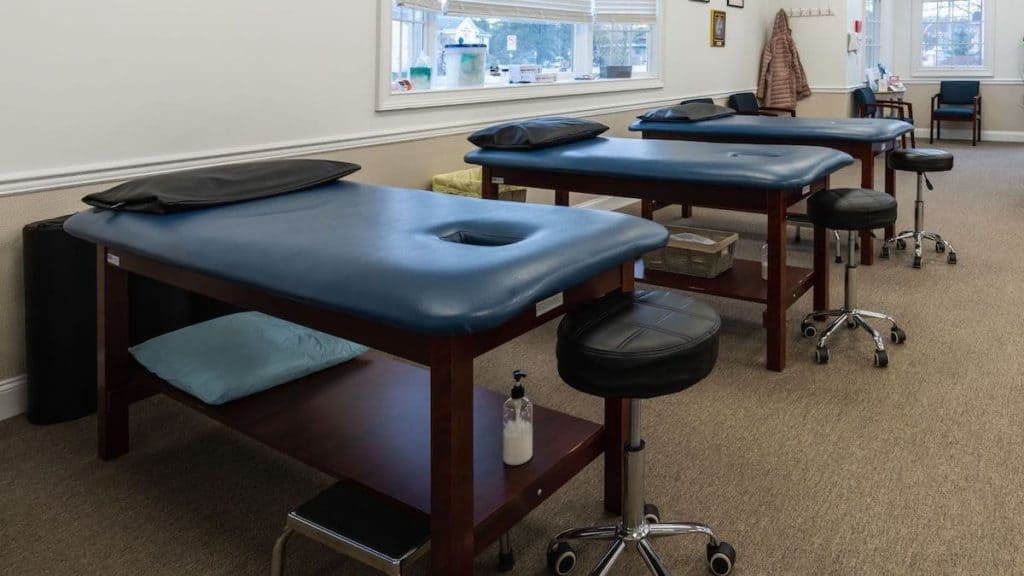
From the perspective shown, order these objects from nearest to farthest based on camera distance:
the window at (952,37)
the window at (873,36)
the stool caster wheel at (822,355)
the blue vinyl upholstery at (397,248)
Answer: the blue vinyl upholstery at (397,248), the stool caster wheel at (822,355), the window at (873,36), the window at (952,37)

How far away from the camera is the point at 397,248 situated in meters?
1.49

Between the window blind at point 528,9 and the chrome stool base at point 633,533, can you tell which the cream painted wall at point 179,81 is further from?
the chrome stool base at point 633,533

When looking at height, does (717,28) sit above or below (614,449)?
above

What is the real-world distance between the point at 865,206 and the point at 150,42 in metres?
2.62

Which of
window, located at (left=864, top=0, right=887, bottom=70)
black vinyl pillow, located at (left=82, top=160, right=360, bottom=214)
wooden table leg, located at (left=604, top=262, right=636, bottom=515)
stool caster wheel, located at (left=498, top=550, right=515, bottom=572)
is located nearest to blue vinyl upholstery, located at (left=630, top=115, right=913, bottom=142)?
black vinyl pillow, located at (left=82, top=160, right=360, bottom=214)

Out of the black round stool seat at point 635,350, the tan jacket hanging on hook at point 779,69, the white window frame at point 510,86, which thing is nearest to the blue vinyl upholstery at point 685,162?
the white window frame at point 510,86

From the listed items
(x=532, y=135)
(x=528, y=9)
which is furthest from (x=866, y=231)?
(x=528, y=9)

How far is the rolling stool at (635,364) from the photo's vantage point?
1.36m

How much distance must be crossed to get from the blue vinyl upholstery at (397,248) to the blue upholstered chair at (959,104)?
9.02m

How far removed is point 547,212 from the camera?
1810 millimetres

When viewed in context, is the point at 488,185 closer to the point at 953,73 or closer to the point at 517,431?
the point at 517,431

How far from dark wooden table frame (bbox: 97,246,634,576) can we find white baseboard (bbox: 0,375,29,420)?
507mm

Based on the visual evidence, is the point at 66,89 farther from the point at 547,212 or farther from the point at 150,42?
the point at 547,212

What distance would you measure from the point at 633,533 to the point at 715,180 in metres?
1.49
